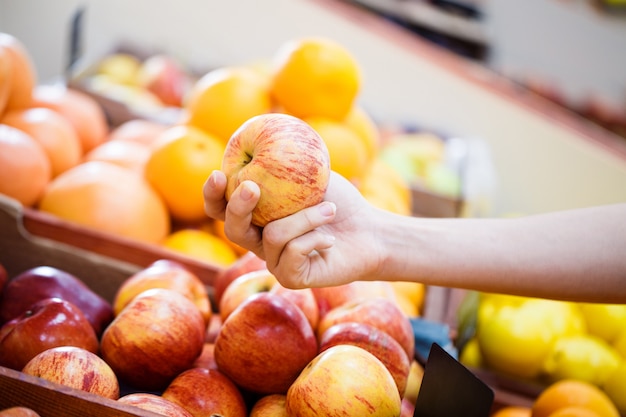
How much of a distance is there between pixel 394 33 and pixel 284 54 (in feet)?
6.01

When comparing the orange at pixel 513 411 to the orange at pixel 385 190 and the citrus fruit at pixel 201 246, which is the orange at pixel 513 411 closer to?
the orange at pixel 385 190

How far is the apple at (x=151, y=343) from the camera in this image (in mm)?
945

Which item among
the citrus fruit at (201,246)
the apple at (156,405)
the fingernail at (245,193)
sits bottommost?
the citrus fruit at (201,246)

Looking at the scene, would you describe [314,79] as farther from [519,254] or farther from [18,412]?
[18,412]

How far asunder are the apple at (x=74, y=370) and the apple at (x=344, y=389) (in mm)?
266

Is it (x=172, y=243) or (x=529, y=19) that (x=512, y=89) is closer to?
(x=529, y=19)

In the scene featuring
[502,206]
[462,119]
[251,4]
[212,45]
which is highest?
[251,4]

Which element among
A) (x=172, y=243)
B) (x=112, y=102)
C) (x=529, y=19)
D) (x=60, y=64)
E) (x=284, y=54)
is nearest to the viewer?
(x=172, y=243)

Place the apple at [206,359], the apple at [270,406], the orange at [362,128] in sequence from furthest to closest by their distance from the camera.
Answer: the orange at [362,128] → the apple at [206,359] → the apple at [270,406]

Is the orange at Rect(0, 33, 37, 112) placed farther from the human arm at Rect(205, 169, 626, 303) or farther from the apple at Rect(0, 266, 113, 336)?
the human arm at Rect(205, 169, 626, 303)

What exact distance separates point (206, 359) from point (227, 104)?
876 mm

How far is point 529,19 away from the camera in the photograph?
4.44 m

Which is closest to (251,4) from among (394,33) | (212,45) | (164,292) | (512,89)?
(212,45)

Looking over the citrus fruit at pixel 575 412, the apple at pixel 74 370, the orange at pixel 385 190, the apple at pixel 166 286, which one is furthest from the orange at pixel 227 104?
the citrus fruit at pixel 575 412
